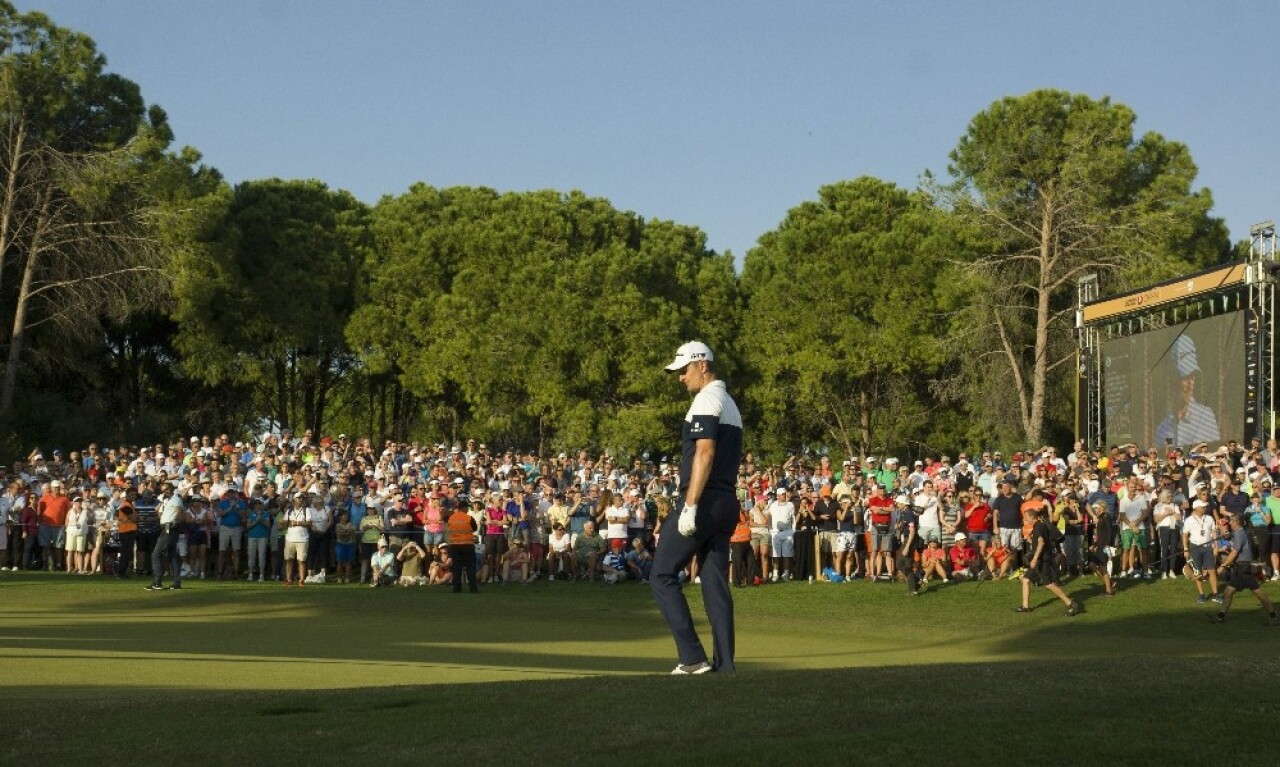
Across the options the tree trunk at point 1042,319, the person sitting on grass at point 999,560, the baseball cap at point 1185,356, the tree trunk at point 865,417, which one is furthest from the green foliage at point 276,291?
the baseball cap at point 1185,356

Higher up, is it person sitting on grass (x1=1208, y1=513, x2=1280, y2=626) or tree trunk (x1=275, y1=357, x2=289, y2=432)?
tree trunk (x1=275, y1=357, x2=289, y2=432)

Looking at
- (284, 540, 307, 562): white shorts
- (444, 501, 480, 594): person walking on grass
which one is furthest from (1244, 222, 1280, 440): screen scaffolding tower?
(284, 540, 307, 562): white shorts

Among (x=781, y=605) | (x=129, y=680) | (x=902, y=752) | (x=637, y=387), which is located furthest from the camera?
(x=637, y=387)

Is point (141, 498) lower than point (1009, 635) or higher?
higher

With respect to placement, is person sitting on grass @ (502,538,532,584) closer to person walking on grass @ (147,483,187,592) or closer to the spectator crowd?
the spectator crowd

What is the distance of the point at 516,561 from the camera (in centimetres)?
3055

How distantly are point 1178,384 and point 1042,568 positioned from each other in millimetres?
10987

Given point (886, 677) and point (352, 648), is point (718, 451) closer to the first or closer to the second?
point (886, 677)

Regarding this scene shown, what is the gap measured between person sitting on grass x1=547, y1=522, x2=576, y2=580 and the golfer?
2122 centimetres

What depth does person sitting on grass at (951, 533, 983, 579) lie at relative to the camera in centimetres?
2909

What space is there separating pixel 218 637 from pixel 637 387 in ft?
112

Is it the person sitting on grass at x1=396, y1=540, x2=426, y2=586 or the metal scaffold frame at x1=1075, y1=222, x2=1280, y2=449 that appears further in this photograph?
the metal scaffold frame at x1=1075, y1=222, x2=1280, y2=449

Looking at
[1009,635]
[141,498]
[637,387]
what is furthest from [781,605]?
[637,387]

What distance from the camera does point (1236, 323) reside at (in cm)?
3266
